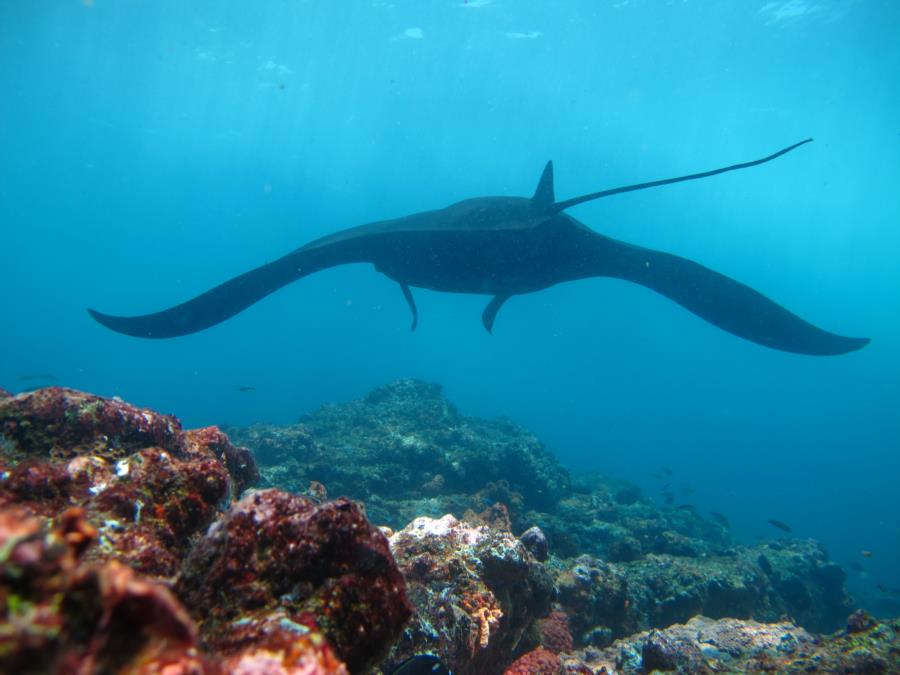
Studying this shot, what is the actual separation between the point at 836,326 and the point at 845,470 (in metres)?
64.4

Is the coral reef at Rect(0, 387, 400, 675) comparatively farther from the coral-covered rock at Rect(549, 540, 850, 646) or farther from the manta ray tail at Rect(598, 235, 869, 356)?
the manta ray tail at Rect(598, 235, 869, 356)

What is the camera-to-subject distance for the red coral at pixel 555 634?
5.15 m

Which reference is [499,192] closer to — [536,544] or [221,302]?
[221,302]

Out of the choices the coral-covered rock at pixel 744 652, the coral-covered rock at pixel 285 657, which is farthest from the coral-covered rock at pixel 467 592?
the coral-covered rock at pixel 285 657

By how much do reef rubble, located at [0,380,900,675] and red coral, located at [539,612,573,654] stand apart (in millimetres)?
22

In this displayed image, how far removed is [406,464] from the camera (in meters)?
12.1

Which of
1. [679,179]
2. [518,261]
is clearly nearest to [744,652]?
[679,179]

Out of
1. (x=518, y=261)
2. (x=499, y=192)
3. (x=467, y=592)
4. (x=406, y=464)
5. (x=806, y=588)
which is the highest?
(x=499, y=192)

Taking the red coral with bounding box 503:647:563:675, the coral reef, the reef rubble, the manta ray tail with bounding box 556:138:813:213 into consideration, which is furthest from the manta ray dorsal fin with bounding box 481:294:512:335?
the coral reef

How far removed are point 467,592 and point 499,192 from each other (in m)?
85.6

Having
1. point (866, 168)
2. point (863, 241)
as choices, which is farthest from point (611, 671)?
point (863, 241)

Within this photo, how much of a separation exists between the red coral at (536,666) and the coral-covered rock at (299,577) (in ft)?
9.66

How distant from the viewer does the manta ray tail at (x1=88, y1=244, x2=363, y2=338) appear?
5699 millimetres

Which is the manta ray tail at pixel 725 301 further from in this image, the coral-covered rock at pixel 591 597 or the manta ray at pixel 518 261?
the coral-covered rock at pixel 591 597
